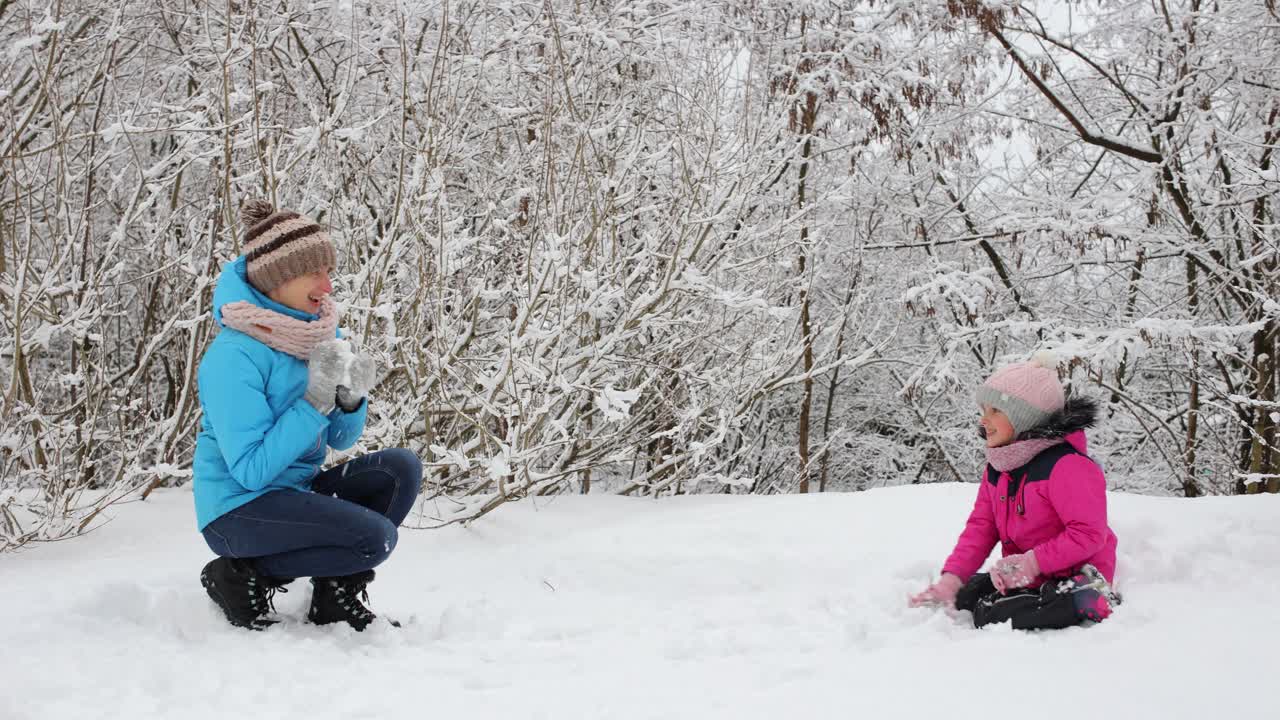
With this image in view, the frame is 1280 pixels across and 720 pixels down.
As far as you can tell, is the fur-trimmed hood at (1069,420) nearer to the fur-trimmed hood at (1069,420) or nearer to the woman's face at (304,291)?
the fur-trimmed hood at (1069,420)

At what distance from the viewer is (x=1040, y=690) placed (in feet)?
6.38

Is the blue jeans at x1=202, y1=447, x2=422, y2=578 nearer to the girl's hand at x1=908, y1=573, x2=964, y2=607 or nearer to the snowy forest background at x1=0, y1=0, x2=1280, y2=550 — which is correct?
the snowy forest background at x1=0, y1=0, x2=1280, y2=550

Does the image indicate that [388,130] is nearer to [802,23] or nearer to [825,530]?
[825,530]

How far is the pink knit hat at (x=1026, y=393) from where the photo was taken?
2.65 metres

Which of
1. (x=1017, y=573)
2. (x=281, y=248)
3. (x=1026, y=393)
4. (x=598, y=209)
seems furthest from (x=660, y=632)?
(x=598, y=209)

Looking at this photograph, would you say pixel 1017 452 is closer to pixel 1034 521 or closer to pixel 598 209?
pixel 1034 521

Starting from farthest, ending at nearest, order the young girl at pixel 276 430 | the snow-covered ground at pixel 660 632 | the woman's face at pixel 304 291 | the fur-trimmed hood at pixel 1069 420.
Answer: the fur-trimmed hood at pixel 1069 420
the woman's face at pixel 304 291
the young girl at pixel 276 430
the snow-covered ground at pixel 660 632

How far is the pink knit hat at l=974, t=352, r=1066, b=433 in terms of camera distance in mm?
2648

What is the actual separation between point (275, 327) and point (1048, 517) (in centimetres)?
217

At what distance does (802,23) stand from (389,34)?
3752 mm

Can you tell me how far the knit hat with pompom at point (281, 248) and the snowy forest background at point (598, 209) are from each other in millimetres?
780

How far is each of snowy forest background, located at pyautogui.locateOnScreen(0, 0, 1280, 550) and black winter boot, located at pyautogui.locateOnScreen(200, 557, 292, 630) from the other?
107 cm

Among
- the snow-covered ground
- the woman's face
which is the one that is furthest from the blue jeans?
the woman's face


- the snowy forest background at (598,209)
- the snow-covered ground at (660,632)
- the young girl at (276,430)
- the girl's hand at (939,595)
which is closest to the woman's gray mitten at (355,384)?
the young girl at (276,430)
